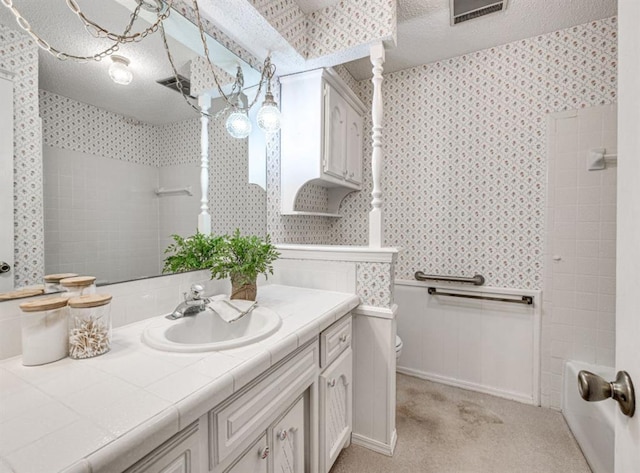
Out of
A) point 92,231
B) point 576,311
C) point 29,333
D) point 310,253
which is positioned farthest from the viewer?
point 576,311

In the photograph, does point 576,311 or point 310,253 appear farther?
point 576,311

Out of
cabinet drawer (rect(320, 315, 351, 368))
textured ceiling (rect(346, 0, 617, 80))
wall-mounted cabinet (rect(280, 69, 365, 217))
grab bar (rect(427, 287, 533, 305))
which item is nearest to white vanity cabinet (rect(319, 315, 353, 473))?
cabinet drawer (rect(320, 315, 351, 368))

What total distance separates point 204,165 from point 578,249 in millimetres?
2278

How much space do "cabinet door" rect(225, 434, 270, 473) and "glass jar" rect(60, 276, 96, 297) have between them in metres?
0.65

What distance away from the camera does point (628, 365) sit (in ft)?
1.60

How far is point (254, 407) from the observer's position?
0.85m

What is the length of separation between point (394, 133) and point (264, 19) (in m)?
1.39

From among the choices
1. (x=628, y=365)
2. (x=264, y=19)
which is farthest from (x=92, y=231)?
(x=628, y=365)

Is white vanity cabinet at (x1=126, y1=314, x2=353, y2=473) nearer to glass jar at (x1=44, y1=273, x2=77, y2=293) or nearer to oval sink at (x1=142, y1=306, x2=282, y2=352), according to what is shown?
oval sink at (x1=142, y1=306, x2=282, y2=352)

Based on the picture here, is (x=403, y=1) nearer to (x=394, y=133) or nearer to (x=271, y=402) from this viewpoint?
(x=394, y=133)

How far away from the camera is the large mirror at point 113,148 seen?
93 centimetres

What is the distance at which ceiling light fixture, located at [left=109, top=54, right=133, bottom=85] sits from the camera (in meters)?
1.07

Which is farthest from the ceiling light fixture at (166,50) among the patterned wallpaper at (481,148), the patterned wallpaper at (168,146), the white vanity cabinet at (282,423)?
the patterned wallpaper at (481,148)

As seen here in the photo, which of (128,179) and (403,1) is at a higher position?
(403,1)
